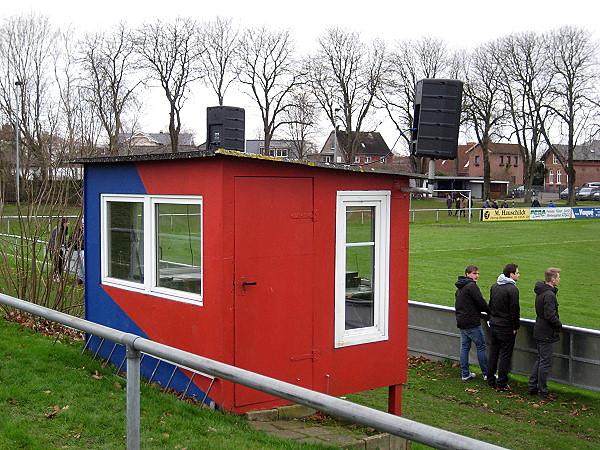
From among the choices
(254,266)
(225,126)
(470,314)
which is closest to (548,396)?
(470,314)

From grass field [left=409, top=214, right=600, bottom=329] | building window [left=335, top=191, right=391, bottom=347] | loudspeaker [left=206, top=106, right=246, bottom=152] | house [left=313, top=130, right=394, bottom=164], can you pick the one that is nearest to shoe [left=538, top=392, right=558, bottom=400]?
building window [left=335, top=191, right=391, bottom=347]

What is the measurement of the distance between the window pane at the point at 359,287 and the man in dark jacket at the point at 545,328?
3665mm

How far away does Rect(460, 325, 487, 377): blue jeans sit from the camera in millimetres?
12297

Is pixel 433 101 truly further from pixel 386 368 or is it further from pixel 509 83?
pixel 509 83

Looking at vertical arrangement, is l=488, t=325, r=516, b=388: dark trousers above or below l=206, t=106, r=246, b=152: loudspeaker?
below

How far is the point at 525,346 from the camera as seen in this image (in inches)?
487

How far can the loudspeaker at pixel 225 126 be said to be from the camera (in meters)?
12.1

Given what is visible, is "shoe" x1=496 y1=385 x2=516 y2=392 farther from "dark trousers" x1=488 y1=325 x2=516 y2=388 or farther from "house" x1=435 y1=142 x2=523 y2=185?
"house" x1=435 y1=142 x2=523 y2=185

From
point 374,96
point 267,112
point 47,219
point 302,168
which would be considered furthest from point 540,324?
point 374,96

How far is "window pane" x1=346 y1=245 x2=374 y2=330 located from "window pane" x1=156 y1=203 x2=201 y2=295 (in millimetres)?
1831

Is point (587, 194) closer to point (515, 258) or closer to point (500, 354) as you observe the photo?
point (515, 258)

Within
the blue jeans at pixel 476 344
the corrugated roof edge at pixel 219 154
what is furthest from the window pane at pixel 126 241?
the blue jeans at pixel 476 344

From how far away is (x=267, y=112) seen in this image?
6500 cm

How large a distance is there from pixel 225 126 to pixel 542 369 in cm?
638
